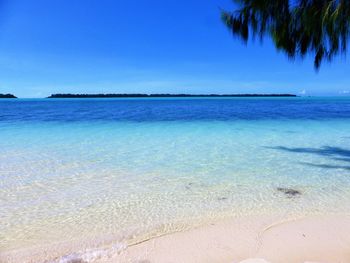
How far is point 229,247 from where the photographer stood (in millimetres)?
2420

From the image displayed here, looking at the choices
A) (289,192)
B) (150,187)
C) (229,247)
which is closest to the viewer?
(229,247)

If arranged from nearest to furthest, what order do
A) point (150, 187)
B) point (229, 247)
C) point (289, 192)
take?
point (229, 247), point (289, 192), point (150, 187)

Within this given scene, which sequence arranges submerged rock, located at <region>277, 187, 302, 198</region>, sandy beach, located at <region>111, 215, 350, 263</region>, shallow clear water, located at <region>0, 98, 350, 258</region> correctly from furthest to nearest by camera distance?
submerged rock, located at <region>277, 187, 302, 198</region>
shallow clear water, located at <region>0, 98, 350, 258</region>
sandy beach, located at <region>111, 215, 350, 263</region>

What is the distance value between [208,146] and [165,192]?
142 inches

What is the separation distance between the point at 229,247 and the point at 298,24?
135 inches

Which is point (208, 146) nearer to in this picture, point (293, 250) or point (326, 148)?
point (326, 148)

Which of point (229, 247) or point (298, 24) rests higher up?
point (298, 24)

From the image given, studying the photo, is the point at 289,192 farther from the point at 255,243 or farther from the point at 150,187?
the point at 150,187

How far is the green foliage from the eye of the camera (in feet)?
11.1

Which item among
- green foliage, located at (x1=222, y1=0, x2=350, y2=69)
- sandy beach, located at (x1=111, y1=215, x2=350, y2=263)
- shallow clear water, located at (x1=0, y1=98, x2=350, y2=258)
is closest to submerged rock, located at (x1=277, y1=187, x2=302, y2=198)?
shallow clear water, located at (x1=0, y1=98, x2=350, y2=258)

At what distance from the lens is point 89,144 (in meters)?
7.80

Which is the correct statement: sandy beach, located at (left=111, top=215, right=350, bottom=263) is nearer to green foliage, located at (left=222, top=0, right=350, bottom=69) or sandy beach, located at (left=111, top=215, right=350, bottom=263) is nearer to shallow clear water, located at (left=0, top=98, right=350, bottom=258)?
shallow clear water, located at (left=0, top=98, right=350, bottom=258)

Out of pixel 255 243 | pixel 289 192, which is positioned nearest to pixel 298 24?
pixel 289 192

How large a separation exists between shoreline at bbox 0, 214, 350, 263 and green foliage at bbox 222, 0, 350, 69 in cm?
241
